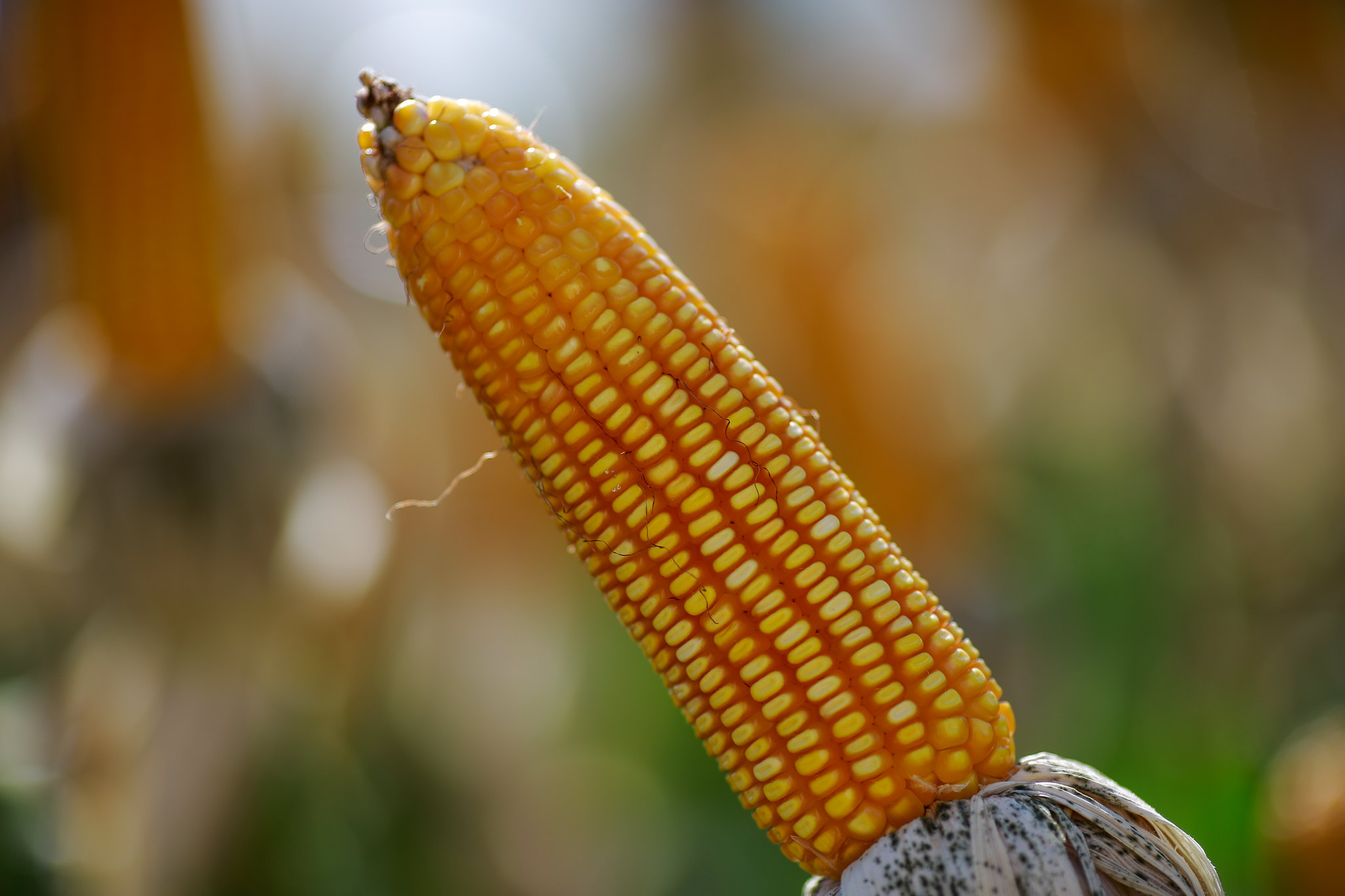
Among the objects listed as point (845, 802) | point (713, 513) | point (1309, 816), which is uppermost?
point (713, 513)

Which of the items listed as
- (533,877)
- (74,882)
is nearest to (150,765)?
(74,882)

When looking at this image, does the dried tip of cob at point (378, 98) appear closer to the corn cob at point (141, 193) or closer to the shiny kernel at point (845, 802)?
the shiny kernel at point (845, 802)

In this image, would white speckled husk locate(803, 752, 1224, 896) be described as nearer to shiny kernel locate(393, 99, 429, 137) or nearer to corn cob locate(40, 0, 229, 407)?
shiny kernel locate(393, 99, 429, 137)

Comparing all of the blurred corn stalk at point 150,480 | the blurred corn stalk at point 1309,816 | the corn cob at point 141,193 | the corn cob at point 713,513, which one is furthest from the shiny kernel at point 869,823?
the corn cob at point 141,193

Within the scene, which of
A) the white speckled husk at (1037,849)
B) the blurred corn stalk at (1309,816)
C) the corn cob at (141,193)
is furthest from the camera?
the corn cob at (141,193)

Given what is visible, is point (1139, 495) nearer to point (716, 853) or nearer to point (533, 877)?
point (716, 853)

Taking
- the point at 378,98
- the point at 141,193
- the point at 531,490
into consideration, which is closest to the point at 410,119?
the point at 378,98

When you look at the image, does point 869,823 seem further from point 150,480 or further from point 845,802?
point 150,480
